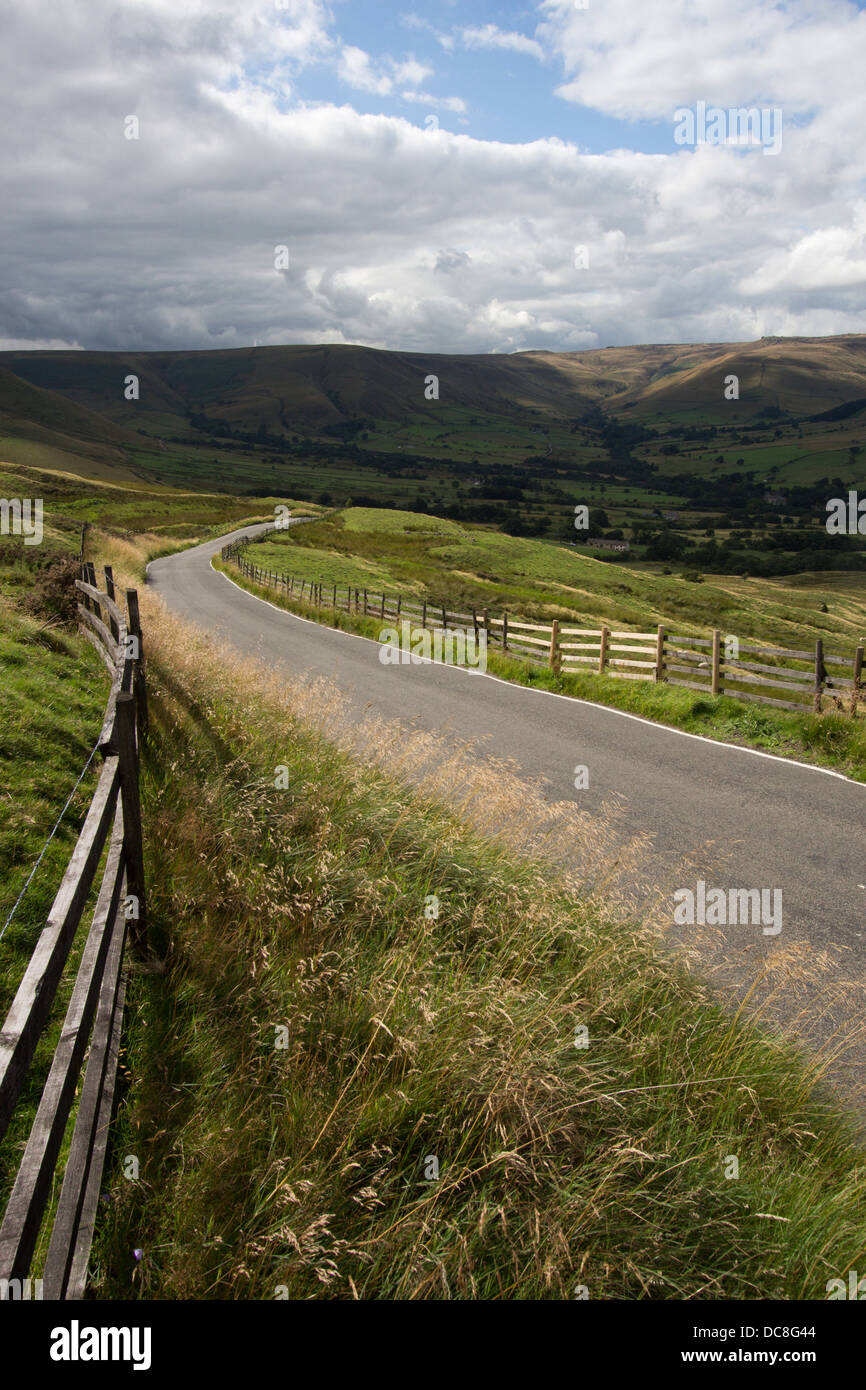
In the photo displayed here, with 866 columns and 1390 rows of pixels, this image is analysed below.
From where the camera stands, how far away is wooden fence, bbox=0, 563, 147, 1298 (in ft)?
6.87

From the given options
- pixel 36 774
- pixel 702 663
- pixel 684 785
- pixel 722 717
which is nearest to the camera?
pixel 36 774

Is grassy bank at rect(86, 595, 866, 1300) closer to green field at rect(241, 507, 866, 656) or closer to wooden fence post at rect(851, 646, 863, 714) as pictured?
wooden fence post at rect(851, 646, 863, 714)

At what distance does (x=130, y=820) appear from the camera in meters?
4.40

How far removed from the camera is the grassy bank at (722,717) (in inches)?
469

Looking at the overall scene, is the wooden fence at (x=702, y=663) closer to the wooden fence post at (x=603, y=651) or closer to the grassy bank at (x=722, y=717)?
the wooden fence post at (x=603, y=651)

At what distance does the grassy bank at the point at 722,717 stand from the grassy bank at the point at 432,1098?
26.4 feet

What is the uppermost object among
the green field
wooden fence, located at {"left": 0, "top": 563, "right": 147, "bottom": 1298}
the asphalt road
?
the green field

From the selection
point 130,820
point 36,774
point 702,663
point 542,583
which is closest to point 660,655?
point 702,663

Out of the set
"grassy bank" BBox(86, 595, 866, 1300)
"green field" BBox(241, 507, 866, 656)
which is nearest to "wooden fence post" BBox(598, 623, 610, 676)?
"grassy bank" BBox(86, 595, 866, 1300)

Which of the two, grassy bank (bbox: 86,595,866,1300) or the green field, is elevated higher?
the green field

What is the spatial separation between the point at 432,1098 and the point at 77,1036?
1.39 meters

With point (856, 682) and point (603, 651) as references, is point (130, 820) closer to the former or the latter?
point (856, 682)

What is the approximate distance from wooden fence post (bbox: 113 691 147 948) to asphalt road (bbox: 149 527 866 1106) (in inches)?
169

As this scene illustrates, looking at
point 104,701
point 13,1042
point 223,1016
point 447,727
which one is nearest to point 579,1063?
point 223,1016
